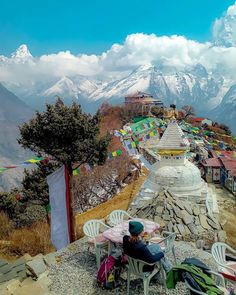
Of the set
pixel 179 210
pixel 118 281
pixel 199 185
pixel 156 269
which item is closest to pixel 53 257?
pixel 118 281

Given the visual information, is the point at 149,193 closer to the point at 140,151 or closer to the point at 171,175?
the point at 171,175

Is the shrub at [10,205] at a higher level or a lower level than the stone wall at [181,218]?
lower

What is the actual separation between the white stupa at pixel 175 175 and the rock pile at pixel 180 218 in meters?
3.52

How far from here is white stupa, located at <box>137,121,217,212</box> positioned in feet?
58.7

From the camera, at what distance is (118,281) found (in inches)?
303

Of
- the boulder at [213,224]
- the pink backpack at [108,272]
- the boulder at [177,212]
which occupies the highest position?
the pink backpack at [108,272]

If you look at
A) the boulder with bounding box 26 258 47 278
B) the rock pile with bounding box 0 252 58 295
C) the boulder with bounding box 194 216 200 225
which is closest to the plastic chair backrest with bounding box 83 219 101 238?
the rock pile with bounding box 0 252 58 295

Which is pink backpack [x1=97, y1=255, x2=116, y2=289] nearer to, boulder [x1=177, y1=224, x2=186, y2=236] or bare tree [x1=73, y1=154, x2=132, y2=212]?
boulder [x1=177, y1=224, x2=186, y2=236]

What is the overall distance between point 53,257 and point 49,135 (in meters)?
5.77

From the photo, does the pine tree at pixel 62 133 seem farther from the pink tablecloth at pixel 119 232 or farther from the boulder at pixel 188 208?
the pink tablecloth at pixel 119 232

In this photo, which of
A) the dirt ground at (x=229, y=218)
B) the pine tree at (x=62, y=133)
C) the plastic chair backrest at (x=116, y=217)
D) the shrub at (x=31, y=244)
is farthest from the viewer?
the dirt ground at (x=229, y=218)

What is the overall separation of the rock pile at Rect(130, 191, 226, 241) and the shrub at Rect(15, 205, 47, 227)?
8811mm

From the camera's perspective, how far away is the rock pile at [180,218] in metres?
12.8

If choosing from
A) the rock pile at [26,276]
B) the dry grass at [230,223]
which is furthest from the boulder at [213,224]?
the rock pile at [26,276]
